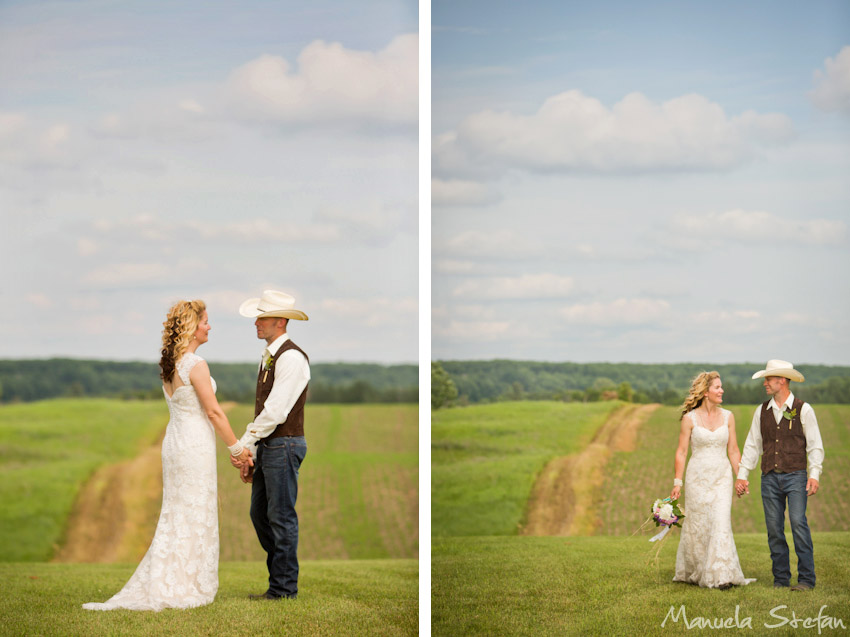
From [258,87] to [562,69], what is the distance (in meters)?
3.55

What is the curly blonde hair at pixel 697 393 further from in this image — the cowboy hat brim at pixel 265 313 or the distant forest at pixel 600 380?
the cowboy hat brim at pixel 265 313

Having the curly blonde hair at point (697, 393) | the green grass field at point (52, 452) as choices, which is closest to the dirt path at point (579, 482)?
the curly blonde hair at point (697, 393)

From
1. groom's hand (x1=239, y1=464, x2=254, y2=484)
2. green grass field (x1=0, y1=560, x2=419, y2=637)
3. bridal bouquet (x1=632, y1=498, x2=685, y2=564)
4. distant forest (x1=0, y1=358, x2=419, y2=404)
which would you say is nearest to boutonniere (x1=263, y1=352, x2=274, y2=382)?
groom's hand (x1=239, y1=464, x2=254, y2=484)

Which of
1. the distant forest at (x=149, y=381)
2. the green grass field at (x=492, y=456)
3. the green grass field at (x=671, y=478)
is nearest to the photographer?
the green grass field at (x=671, y=478)

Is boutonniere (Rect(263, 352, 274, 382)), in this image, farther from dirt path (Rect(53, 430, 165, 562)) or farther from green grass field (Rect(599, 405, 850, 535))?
dirt path (Rect(53, 430, 165, 562))

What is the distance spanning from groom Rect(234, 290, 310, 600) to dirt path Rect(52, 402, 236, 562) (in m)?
7.02

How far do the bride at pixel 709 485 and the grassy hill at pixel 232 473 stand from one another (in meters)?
7.84

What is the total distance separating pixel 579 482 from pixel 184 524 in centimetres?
497

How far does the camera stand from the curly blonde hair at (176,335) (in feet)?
14.8

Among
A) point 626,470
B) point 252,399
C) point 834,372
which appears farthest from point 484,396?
point 252,399

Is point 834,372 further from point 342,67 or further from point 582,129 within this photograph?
point 342,67

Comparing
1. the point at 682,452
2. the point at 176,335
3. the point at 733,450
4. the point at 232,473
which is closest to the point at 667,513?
the point at 682,452

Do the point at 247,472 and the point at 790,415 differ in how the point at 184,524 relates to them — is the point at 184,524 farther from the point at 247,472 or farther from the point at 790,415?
the point at 790,415

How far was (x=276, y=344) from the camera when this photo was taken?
15.4 ft
